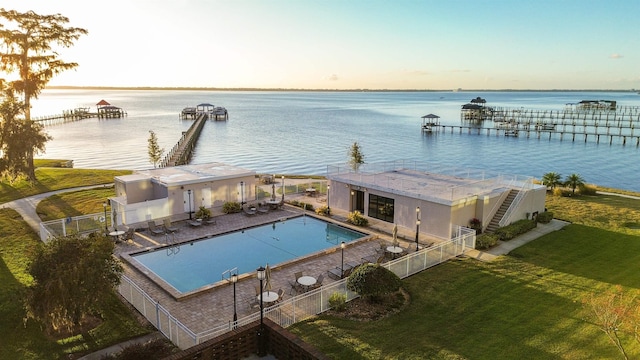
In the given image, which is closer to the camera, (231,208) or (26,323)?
(26,323)

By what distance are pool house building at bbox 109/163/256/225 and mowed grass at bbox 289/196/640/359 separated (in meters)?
15.1

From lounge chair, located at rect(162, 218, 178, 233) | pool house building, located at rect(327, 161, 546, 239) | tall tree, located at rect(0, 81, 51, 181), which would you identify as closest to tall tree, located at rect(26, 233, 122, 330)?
lounge chair, located at rect(162, 218, 178, 233)

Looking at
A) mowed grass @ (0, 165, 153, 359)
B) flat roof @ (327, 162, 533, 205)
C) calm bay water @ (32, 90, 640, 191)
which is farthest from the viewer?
calm bay water @ (32, 90, 640, 191)

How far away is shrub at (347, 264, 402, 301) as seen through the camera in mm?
14977

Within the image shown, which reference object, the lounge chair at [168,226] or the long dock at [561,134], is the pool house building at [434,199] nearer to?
the lounge chair at [168,226]

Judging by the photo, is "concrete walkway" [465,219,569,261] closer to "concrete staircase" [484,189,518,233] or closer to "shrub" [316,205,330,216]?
"concrete staircase" [484,189,518,233]

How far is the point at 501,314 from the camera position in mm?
14562

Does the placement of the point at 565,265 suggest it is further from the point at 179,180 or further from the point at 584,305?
the point at 179,180

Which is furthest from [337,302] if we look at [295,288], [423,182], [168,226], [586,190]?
[586,190]

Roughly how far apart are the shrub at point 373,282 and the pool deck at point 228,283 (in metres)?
2.51

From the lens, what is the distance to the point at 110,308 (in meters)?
15.1

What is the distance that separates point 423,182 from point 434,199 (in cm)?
451

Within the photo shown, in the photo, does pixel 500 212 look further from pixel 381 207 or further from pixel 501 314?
pixel 501 314

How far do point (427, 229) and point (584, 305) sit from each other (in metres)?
9.27
